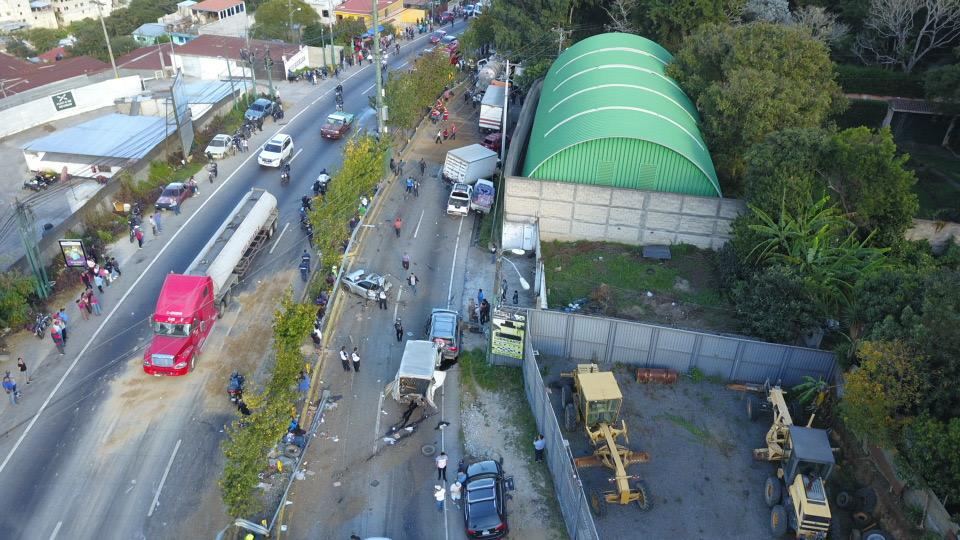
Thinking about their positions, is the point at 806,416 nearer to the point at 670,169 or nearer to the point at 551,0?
the point at 670,169

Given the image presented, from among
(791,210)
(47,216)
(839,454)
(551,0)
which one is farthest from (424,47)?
(839,454)

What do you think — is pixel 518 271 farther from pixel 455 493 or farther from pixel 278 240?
pixel 455 493

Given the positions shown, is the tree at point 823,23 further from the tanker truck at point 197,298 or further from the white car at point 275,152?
the tanker truck at point 197,298

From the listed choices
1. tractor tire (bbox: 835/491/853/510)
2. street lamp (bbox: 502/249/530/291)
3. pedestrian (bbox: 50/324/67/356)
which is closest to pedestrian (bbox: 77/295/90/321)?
pedestrian (bbox: 50/324/67/356)

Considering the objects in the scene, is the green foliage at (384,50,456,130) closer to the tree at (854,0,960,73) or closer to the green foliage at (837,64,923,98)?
the green foliage at (837,64,923,98)

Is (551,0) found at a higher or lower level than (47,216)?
higher

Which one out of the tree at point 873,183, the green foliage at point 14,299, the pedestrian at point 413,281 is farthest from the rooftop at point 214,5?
the tree at point 873,183
